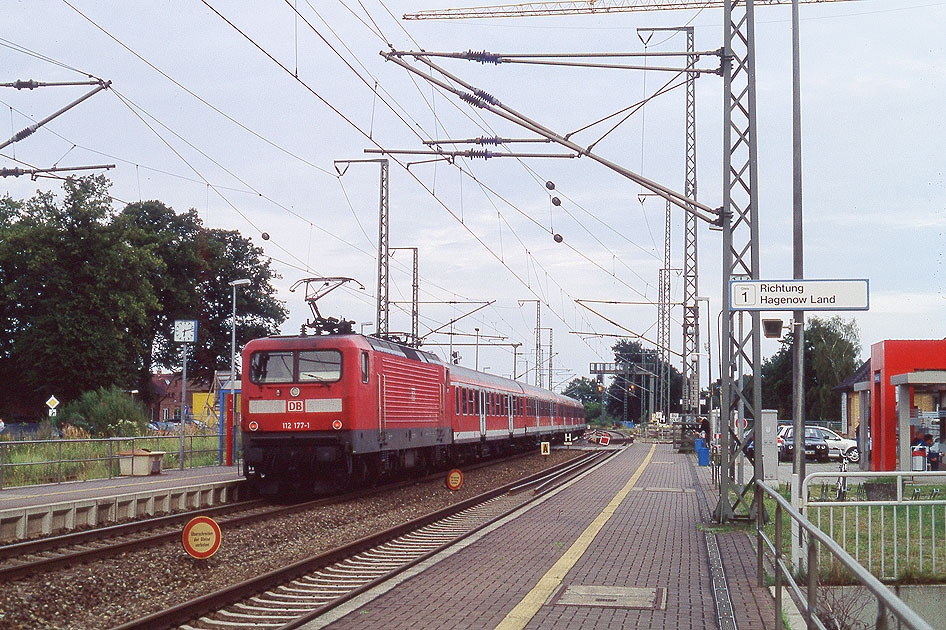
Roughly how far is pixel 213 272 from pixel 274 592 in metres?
51.1

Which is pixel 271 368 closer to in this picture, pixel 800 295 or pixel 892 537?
pixel 800 295

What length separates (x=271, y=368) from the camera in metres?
18.9

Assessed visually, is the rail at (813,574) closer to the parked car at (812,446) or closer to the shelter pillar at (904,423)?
Answer: the shelter pillar at (904,423)

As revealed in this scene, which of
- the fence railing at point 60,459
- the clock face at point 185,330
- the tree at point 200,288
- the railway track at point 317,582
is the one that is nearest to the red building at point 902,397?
the railway track at point 317,582

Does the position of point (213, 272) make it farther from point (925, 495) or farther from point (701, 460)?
point (925, 495)

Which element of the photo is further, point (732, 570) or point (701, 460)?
point (701, 460)

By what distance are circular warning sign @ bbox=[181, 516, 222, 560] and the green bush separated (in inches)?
774

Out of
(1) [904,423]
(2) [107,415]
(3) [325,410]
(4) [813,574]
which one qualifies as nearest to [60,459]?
(3) [325,410]

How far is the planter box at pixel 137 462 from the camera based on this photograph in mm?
23078

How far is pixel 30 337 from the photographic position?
46.3m

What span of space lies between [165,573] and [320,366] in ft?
27.1

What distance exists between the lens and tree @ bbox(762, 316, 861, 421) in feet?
273

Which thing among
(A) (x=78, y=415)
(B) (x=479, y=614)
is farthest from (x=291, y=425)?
(A) (x=78, y=415)

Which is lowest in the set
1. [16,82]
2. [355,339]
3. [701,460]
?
[701,460]
